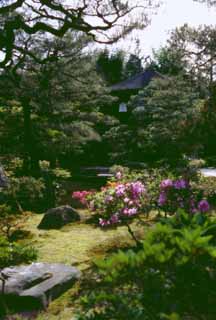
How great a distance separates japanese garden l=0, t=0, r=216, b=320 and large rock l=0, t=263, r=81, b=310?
2cm

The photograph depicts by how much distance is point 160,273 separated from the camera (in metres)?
2.45

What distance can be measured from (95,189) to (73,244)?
7.82 m

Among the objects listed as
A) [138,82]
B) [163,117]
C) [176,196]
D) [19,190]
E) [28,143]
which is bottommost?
[19,190]

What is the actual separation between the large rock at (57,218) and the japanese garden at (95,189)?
26mm

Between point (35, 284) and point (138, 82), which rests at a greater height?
point (138, 82)

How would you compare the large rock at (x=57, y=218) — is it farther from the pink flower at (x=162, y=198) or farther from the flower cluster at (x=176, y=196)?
the pink flower at (x=162, y=198)

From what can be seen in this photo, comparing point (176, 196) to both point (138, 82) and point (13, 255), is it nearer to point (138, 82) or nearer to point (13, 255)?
point (13, 255)

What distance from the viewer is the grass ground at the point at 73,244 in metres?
5.56

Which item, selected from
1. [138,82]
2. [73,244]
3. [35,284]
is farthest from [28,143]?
[138,82]

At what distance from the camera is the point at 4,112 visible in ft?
54.2

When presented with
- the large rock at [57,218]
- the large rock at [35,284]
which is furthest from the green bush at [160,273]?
the large rock at [57,218]

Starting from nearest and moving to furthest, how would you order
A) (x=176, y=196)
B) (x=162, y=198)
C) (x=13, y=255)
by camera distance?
(x=13, y=255), (x=162, y=198), (x=176, y=196)

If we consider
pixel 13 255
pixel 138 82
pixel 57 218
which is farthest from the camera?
pixel 138 82

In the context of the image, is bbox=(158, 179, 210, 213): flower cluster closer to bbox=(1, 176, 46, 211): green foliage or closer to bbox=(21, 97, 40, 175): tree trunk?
bbox=(1, 176, 46, 211): green foliage
